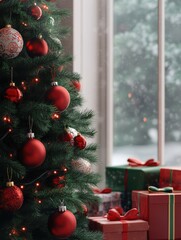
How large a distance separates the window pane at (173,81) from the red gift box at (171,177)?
1.44 ft

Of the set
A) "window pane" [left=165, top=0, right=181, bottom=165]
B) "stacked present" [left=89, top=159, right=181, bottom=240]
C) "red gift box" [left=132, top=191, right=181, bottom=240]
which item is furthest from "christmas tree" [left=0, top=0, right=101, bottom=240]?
"window pane" [left=165, top=0, right=181, bottom=165]

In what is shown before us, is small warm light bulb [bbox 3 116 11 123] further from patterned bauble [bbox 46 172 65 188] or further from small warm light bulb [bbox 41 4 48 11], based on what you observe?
small warm light bulb [bbox 41 4 48 11]

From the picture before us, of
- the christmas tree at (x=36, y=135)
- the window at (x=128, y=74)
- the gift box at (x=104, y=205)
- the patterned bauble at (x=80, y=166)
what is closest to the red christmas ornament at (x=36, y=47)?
the christmas tree at (x=36, y=135)

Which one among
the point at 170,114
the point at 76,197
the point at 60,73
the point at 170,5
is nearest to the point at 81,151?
the point at 76,197

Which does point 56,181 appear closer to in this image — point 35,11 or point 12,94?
point 12,94

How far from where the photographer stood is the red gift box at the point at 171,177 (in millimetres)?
2805

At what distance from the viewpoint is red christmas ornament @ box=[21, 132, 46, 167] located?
228cm

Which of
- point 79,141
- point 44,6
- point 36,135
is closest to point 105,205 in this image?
point 79,141

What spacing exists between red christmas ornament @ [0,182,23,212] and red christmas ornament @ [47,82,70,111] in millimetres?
393

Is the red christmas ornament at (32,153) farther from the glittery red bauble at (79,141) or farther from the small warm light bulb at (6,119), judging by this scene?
the glittery red bauble at (79,141)

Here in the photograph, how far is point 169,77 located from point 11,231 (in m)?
1.48

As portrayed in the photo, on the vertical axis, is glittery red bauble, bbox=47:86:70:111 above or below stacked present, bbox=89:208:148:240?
above

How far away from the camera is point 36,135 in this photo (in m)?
2.43

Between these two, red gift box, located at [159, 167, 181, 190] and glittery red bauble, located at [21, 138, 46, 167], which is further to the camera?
red gift box, located at [159, 167, 181, 190]
